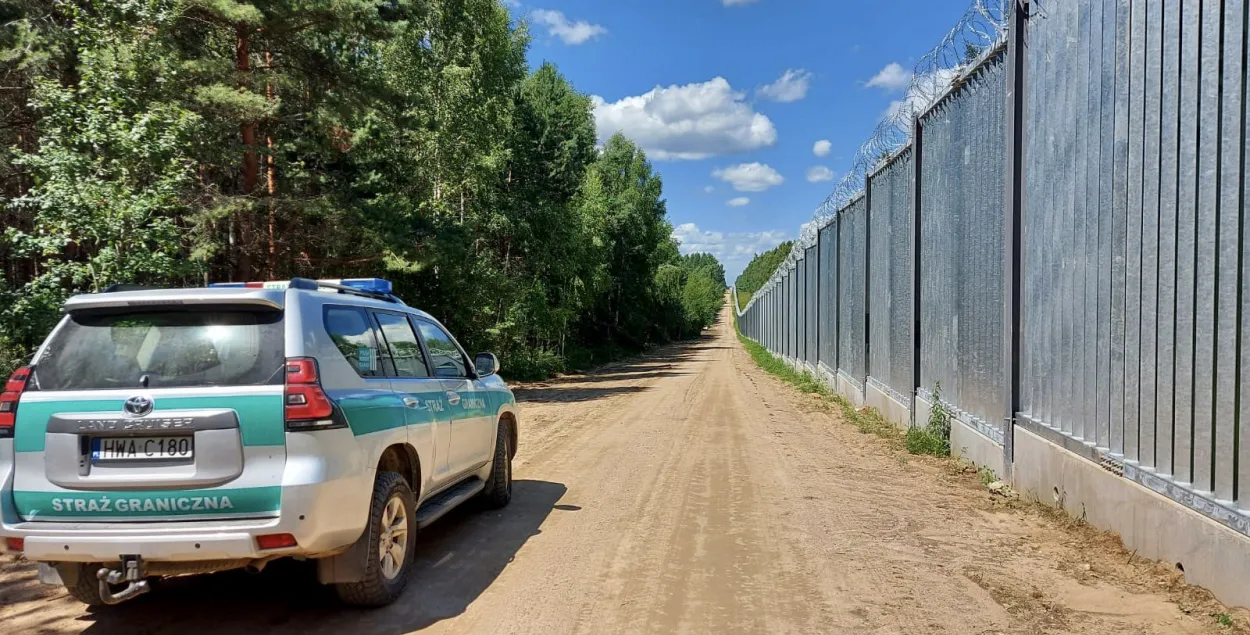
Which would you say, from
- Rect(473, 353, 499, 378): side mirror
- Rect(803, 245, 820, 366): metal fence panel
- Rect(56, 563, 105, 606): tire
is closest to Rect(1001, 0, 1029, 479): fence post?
Rect(473, 353, 499, 378): side mirror

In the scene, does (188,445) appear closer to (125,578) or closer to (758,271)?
(125,578)

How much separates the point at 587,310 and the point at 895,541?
35.8 m

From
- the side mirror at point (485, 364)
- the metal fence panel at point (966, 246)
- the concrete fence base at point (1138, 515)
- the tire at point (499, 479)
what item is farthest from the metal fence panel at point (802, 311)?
the side mirror at point (485, 364)

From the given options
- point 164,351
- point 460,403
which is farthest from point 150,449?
point 460,403

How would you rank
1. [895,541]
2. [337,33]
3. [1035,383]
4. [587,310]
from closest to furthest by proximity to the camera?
1. [895,541]
2. [1035,383]
3. [337,33]
4. [587,310]

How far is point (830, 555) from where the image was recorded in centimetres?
555

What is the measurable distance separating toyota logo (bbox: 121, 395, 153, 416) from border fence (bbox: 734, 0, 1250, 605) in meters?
5.81

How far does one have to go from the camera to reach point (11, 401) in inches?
154

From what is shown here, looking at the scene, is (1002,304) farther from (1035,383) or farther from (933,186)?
(933,186)

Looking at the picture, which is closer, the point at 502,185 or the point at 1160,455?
the point at 1160,455

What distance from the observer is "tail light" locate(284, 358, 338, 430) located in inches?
152

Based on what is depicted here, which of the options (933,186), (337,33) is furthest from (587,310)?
(933,186)

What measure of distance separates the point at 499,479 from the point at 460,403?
1266 millimetres

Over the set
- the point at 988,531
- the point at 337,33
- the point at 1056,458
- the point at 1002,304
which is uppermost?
the point at 337,33
